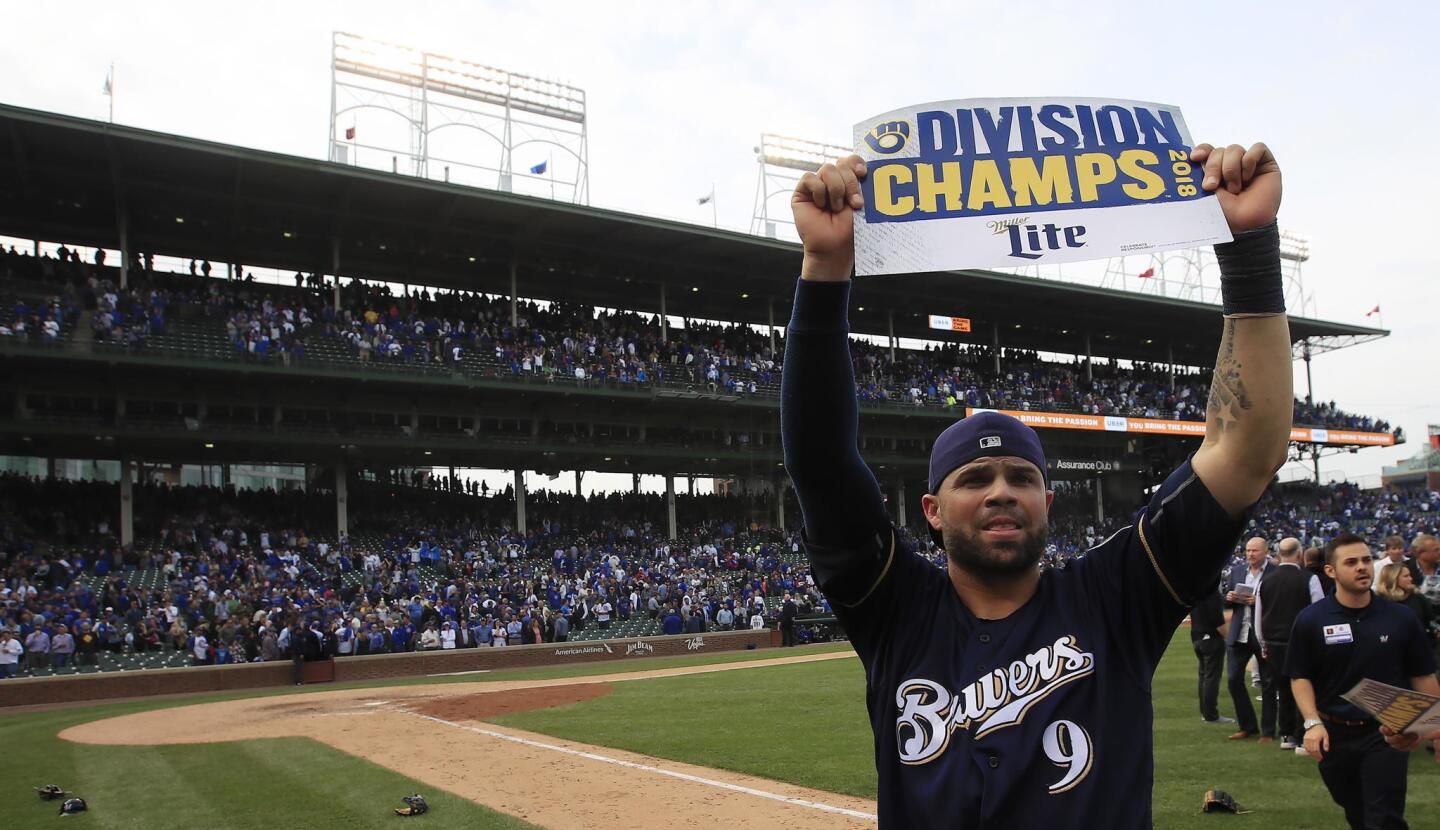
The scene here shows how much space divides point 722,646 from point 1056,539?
79.0 feet

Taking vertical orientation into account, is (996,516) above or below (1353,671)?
above

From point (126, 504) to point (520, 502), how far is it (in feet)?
42.1

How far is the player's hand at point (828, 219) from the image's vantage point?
2398 millimetres

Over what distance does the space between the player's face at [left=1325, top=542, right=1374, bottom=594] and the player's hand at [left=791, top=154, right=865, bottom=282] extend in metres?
4.23

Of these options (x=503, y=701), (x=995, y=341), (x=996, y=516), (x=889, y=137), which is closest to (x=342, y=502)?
(x=503, y=701)

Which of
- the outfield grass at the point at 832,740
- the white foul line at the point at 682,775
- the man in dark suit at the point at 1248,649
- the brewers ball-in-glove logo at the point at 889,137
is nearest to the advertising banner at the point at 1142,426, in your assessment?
the outfield grass at the point at 832,740

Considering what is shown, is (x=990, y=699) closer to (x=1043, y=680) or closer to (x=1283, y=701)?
(x=1043, y=680)

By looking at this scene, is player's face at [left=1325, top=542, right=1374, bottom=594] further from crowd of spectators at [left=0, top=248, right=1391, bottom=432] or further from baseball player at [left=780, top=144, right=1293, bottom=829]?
crowd of spectators at [left=0, top=248, right=1391, bottom=432]

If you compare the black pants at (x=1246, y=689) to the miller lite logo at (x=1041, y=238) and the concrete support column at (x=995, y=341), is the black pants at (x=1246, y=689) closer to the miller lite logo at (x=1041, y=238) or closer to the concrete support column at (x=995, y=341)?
the miller lite logo at (x=1041, y=238)

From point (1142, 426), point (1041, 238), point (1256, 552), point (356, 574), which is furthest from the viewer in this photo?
point (1142, 426)

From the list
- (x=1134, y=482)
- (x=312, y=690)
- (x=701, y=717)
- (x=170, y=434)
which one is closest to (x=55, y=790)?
(x=701, y=717)

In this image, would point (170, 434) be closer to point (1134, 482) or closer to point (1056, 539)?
point (1056, 539)

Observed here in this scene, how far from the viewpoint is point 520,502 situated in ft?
128


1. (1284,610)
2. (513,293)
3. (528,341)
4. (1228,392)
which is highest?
(513,293)
